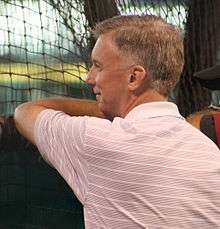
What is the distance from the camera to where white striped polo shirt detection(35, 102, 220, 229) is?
51.1 inches

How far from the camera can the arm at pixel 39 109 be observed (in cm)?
147

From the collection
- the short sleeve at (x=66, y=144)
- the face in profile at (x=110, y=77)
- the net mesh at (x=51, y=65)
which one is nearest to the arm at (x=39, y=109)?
the short sleeve at (x=66, y=144)

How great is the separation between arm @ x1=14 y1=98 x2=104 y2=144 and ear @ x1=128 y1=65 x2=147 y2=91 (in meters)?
0.25

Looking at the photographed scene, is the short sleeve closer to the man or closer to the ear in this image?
the man

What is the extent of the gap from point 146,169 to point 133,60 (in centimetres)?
24

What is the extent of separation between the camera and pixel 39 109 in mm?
1486

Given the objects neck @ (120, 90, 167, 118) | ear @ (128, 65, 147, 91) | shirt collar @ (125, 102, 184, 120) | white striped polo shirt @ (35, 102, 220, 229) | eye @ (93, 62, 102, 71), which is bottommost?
white striped polo shirt @ (35, 102, 220, 229)

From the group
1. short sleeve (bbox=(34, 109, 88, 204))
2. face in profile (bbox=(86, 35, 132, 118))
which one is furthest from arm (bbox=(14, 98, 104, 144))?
face in profile (bbox=(86, 35, 132, 118))

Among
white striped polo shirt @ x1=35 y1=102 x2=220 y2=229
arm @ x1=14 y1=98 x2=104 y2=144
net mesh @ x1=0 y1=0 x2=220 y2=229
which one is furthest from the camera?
net mesh @ x1=0 y1=0 x2=220 y2=229

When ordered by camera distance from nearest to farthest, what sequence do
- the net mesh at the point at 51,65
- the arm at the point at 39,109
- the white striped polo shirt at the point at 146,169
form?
the white striped polo shirt at the point at 146,169 → the arm at the point at 39,109 → the net mesh at the point at 51,65

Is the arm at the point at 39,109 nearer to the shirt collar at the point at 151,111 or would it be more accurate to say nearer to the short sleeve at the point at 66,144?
the short sleeve at the point at 66,144

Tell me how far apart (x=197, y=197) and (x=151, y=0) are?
5.58 feet

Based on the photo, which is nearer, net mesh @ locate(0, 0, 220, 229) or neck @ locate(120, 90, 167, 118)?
neck @ locate(120, 90, 167, 118)

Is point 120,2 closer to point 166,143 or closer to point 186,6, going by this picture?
point 186,6
